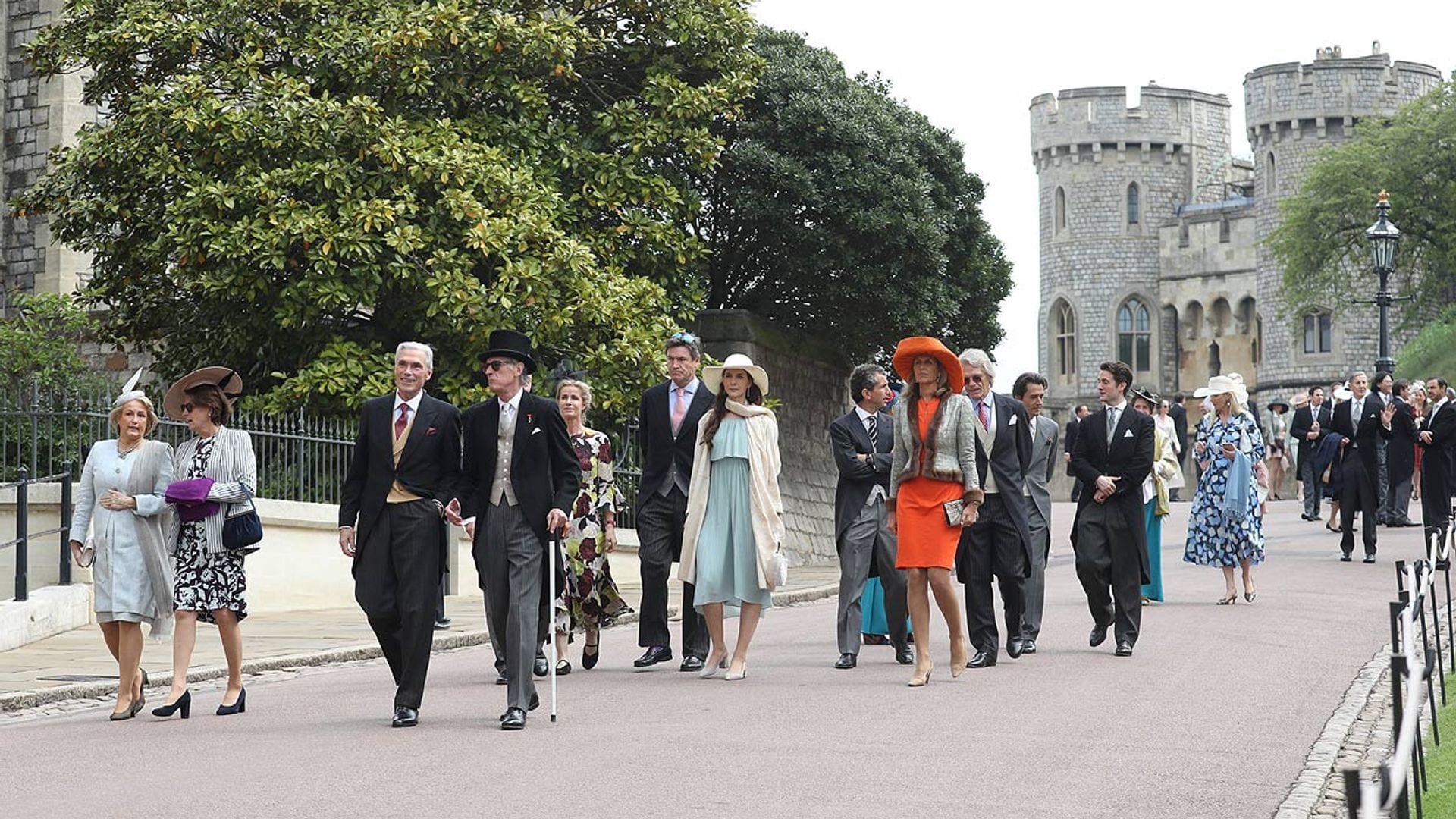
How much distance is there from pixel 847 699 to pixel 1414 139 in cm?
5766

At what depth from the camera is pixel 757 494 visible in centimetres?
1141

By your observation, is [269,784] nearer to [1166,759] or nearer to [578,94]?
[1166,759]

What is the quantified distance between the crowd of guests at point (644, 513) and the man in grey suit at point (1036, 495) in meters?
0.02

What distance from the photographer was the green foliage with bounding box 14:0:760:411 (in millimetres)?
20516

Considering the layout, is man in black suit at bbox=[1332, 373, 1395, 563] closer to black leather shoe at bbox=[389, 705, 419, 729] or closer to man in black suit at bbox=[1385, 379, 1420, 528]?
man in black suit at bbox=[1385, 379, 1420, 528]

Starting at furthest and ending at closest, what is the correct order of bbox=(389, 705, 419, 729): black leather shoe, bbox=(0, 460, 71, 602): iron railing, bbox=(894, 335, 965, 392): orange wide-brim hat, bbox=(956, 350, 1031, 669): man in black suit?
bbox=(0, 460, 71, 602): iron railing → bbox=(956, 350, 1031, 669): man in black suit → bbox=(894, 335, 965, 392): orange wide-brim hat → bbox=(389, 705, 419, 729): black leather shoe

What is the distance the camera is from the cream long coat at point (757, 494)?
11336mm

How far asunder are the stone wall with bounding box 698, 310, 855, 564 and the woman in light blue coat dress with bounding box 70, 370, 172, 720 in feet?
56.0

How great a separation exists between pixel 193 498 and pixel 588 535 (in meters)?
2.69

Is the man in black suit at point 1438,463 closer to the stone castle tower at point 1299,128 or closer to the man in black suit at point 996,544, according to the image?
the man in black suit at point 996,544

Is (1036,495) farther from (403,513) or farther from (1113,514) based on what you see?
(403,513)

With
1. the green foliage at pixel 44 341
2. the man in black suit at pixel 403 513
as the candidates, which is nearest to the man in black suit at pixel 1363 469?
the man in black suit at pixel 403 513

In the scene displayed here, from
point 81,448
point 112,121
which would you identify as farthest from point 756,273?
point 81,448

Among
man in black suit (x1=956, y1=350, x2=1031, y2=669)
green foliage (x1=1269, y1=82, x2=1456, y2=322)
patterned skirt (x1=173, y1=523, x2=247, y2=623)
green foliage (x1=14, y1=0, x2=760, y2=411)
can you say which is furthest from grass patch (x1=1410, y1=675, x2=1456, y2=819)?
green foliage (x1=1269, y1=82, x2=1456, y2=322)
